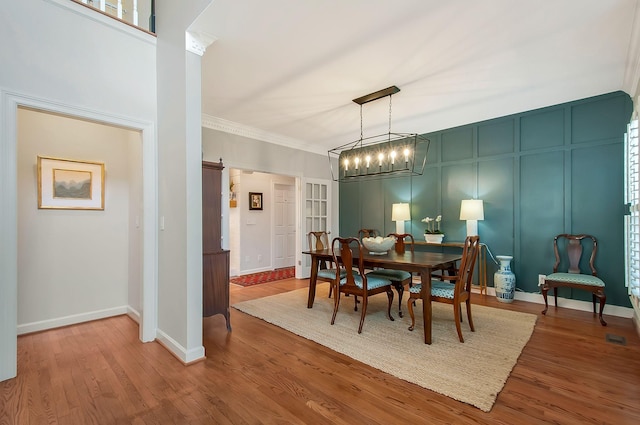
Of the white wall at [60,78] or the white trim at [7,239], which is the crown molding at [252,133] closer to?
the white wall at [60,78]

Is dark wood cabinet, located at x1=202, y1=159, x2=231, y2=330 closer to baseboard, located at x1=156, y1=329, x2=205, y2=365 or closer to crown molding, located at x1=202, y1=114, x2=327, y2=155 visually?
Result: baseboard, located at x1=156, y1=329, x2=205, y2=365

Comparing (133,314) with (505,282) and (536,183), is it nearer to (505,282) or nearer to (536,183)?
(505,282)

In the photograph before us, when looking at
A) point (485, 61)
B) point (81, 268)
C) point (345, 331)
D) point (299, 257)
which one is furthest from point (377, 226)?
point (81, 268)

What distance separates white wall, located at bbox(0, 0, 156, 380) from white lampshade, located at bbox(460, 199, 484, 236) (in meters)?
3.93


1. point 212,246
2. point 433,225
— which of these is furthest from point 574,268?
point 212,246

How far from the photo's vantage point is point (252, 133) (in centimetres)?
491

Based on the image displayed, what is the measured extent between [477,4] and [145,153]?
289 cm

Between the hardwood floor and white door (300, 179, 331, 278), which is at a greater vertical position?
white door (300, 179, 331, 278)

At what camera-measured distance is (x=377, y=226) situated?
227 inches

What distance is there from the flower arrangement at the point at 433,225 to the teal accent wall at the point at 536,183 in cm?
11

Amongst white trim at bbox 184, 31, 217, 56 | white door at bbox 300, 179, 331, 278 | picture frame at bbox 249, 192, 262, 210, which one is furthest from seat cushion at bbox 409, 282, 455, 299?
picture frame at bbox 249, 192, 262, 210

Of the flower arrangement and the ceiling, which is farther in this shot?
the flower arrangement

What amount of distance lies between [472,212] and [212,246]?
3.48 meters

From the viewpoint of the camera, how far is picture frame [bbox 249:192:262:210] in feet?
20.5
